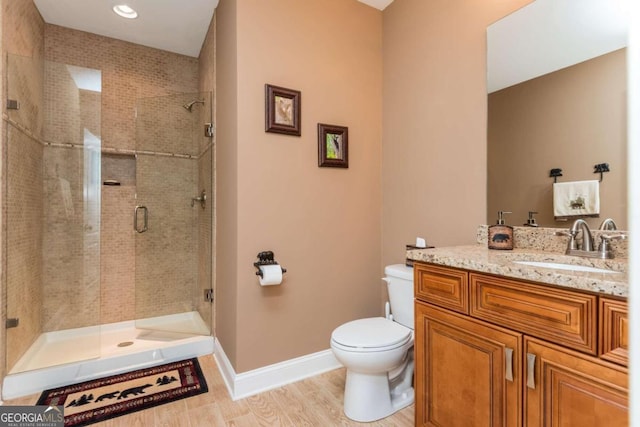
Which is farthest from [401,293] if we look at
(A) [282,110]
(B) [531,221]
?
(A) [282,110]

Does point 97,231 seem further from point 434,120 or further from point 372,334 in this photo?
point 434,120

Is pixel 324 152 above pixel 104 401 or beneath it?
above

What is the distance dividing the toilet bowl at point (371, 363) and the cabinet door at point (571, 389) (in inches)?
27.0

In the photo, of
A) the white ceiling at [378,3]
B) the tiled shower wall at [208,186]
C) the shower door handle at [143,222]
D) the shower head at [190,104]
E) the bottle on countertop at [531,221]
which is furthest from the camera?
the shower door handle at [143,222]


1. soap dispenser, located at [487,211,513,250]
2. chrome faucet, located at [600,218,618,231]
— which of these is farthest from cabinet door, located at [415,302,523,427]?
chrome faucet, located at [600,218,618,231]

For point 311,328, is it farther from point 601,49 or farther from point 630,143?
point 601,49

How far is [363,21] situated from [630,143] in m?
2.44

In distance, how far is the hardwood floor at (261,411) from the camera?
5.47ft

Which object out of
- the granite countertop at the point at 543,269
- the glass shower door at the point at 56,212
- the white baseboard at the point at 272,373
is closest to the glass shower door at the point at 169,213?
the glass shower door at the point at 56,212

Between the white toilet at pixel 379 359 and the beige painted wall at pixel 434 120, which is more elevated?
the beige painted wall at pixel 434 120

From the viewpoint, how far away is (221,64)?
2.32 meters

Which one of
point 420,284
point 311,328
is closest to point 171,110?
point 311,328

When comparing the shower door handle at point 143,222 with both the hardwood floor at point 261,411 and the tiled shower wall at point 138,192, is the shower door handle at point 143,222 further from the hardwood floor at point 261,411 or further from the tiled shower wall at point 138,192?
the hardwood floor at point 261,411

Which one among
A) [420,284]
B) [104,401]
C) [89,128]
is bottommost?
[104,401]
